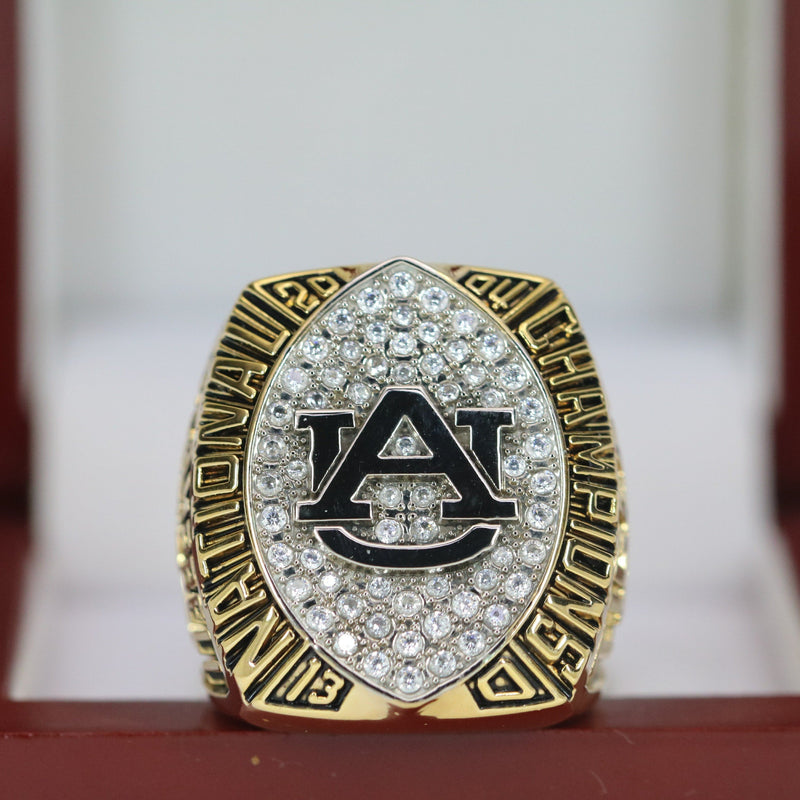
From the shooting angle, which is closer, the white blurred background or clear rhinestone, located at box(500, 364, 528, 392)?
clear rhinestone, located at box(500, 364, 528, 392)

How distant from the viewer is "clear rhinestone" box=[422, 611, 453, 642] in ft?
2.05

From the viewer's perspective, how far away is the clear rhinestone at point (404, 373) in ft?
2.10

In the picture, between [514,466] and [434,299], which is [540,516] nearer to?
[514,466]

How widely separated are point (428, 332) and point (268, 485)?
0.48 feet

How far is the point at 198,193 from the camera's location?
46.9 inches

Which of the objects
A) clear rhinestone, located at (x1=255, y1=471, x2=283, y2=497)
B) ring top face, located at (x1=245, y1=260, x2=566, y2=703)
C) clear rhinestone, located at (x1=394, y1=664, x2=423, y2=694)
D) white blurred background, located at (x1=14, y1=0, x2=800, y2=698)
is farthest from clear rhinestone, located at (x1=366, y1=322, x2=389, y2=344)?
white blurred background, located at (x1=14, y1=0, x2=800, y2=698)

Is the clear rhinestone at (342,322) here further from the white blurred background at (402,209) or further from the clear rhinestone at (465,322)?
the white blurred background at (402,209)

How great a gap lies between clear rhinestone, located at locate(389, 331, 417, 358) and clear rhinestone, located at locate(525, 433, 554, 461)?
0.10 meters

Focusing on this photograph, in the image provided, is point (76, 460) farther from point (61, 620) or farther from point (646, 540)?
point (646, 540)

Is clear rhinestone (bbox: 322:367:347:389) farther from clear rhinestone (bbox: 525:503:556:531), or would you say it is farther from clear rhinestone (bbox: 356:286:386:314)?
clear rhinestone (bbox: 525:503:556:531)

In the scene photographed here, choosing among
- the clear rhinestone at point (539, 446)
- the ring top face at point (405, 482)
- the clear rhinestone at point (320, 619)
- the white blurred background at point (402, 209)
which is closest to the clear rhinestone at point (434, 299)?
the ring top face at point (405, 482)

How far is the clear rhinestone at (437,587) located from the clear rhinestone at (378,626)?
0.10 feet

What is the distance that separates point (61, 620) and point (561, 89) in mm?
833

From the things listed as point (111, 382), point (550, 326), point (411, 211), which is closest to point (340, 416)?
point (550, 326)
